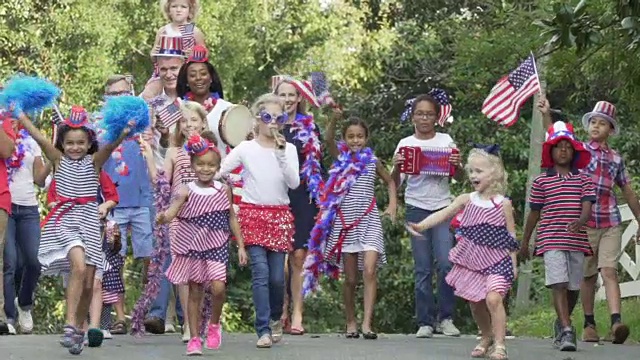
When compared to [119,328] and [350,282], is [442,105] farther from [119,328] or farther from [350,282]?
[119,328]

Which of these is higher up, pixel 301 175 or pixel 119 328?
pixel 301 175

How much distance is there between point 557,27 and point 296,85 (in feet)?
13.2

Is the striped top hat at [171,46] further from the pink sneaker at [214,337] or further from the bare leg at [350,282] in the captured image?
the pink sneaker at [214,337]

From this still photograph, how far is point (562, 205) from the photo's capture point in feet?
46.4

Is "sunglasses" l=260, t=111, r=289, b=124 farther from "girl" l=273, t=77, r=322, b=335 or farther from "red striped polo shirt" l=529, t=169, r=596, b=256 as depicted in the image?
"red striped polo shirt" l=529, t=169, r=596, b=256

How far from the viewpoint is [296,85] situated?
1544 centimetres

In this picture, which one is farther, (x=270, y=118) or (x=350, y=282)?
(x=350, y=282)

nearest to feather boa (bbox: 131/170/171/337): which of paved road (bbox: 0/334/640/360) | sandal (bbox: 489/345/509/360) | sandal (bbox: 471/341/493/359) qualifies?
paved road (bbox: 0/334/640/360)

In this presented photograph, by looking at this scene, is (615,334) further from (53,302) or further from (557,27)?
(53,302)

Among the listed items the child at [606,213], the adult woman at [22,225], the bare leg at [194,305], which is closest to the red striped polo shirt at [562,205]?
the child at [606,213]

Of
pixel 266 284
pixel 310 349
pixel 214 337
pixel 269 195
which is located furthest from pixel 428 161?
pixel 214 337

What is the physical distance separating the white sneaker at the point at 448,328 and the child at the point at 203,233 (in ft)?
9.50

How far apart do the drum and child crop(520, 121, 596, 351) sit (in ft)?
8.23

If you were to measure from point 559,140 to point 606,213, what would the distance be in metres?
1.18
